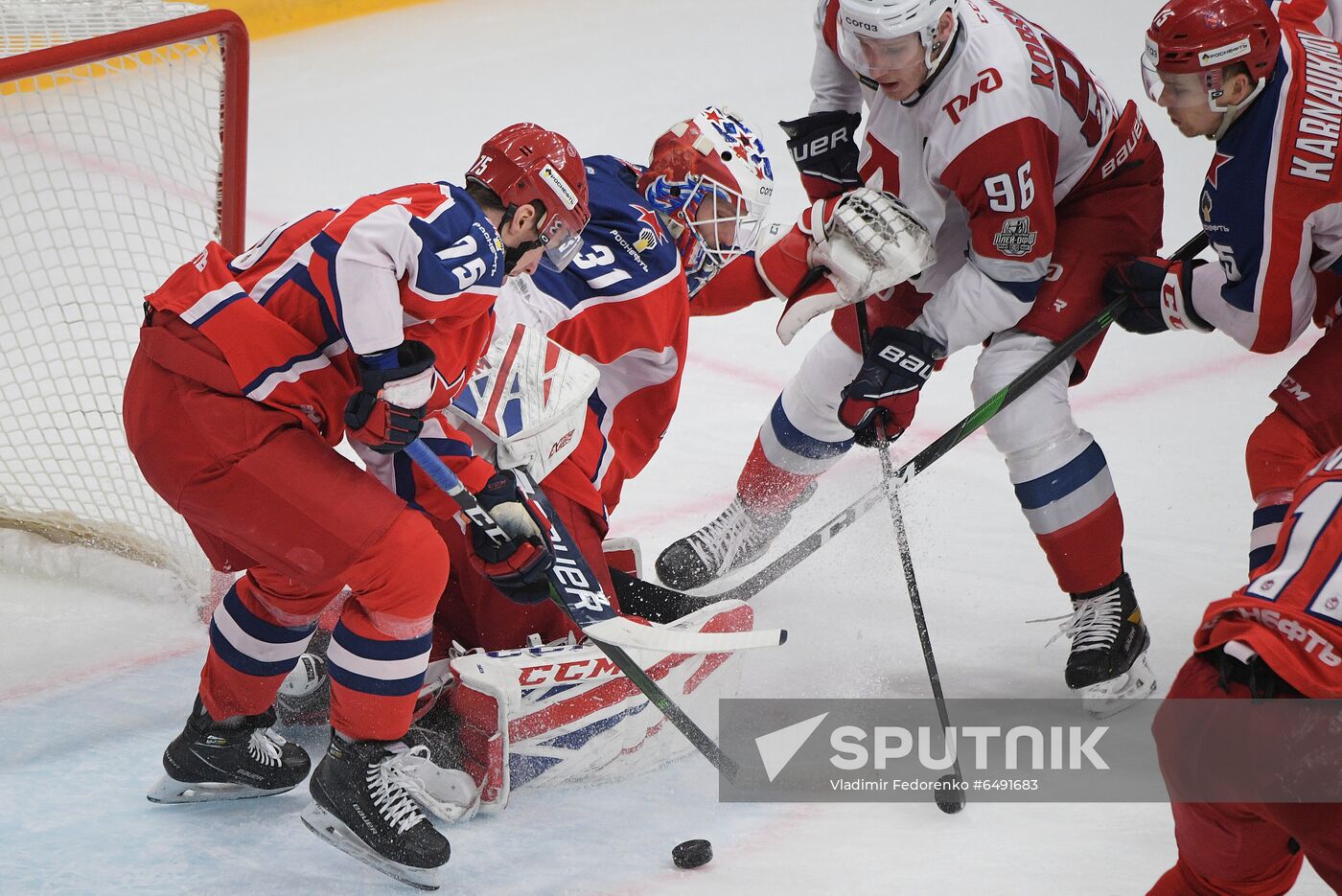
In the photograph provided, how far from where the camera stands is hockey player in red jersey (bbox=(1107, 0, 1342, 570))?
207cm

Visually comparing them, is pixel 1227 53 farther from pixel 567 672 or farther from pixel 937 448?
pixel 567 672

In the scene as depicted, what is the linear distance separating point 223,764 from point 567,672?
56 centimetres

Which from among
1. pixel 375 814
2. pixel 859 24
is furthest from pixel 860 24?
pixel 375 814

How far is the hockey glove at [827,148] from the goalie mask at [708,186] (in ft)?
0.68

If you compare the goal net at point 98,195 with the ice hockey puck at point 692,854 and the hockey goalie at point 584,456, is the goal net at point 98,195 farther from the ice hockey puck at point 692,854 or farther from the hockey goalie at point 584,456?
the ice hockey puck at point 692,854

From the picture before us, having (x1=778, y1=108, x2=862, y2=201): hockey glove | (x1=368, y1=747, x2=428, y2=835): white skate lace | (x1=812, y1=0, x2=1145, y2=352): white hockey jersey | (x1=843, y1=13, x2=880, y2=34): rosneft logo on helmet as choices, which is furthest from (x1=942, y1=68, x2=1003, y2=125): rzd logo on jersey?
(x1=368, y1=747, x2=428, y2=835): white skate lace

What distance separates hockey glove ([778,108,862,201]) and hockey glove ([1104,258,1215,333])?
565mm

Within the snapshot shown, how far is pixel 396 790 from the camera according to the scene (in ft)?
6.75

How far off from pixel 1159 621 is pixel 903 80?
1266 millimetres

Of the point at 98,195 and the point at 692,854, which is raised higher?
the point at 98,195

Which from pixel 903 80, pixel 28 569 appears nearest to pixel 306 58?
pixel 28 569

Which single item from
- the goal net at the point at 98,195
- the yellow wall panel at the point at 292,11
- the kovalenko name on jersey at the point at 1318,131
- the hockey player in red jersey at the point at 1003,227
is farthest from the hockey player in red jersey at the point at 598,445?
the yellow wall panel at the point at 292,11

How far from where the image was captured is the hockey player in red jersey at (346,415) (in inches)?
75.8

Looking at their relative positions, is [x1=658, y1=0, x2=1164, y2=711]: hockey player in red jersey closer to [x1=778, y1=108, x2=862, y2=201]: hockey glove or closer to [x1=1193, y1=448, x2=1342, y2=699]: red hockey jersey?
[x1=778, y1=108, x2=862, y2=201]: hockey glove
